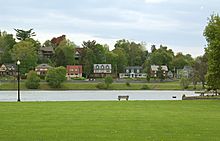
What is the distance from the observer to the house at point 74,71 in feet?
465

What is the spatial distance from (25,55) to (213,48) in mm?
97839

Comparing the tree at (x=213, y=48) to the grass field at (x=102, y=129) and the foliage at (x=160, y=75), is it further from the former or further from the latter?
the foliage at (x=160, y=75)

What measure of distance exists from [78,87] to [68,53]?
31.1 m

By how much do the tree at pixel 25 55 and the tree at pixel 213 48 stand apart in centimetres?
9324

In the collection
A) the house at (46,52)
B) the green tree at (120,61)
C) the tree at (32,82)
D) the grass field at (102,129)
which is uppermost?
the house at (46,52)

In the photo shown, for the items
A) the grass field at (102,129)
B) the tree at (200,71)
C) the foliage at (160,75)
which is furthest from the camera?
the foliage at (160,75)

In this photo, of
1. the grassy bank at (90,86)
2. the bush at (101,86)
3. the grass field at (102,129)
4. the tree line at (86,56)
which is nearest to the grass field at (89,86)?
the grassy bank at (90,86)

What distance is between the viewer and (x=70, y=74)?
465 feet

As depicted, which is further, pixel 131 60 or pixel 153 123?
pixel 131 60

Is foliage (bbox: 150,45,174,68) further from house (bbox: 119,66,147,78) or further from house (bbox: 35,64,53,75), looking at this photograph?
house (bbox: 35,64,53,75)

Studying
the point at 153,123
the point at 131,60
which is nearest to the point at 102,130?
the point at 153,123

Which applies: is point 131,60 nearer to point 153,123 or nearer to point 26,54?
point 26,54

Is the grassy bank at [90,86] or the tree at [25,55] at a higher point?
the tree at [25,55]

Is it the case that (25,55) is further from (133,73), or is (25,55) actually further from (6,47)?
(133,73)
